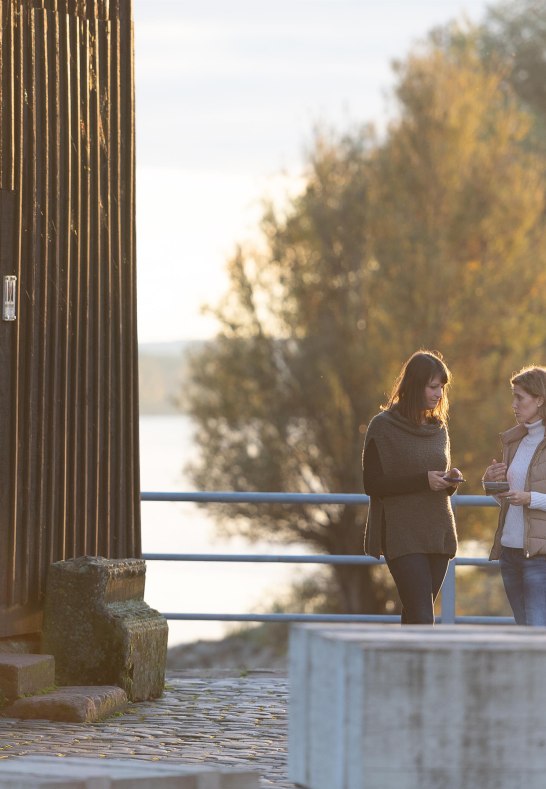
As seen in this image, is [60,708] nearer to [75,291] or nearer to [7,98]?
[75,291]

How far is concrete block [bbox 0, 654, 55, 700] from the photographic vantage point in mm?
8844

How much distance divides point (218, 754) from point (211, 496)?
11.2 ft

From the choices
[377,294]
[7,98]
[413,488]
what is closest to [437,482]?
[413,488]

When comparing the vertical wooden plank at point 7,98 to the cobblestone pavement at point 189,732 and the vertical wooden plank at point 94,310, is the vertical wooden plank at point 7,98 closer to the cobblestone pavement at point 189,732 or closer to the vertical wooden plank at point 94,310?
the vertical wooden plank at point 94,310

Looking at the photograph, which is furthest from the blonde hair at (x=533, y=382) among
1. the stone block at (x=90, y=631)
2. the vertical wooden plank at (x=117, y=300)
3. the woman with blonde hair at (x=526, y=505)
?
the vertical wooden plank at (x=117, y=300)

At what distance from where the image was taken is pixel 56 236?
9.90 meters

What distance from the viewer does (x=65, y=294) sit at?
10008 mm

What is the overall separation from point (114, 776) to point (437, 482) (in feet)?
11.6

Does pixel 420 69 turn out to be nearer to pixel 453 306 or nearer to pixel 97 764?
pixel 453 306

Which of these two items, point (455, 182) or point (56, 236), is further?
point (455, 182)

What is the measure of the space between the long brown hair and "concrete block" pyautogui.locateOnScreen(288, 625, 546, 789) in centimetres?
330

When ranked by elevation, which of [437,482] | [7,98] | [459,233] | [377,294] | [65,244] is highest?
[459,233]

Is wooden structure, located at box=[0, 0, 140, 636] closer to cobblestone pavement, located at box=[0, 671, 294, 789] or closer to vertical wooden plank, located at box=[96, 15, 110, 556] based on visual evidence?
vertical wooden plank, located at box=[96, 15, 110, 556]

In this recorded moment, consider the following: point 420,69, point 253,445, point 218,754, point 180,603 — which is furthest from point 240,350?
point 218,754
